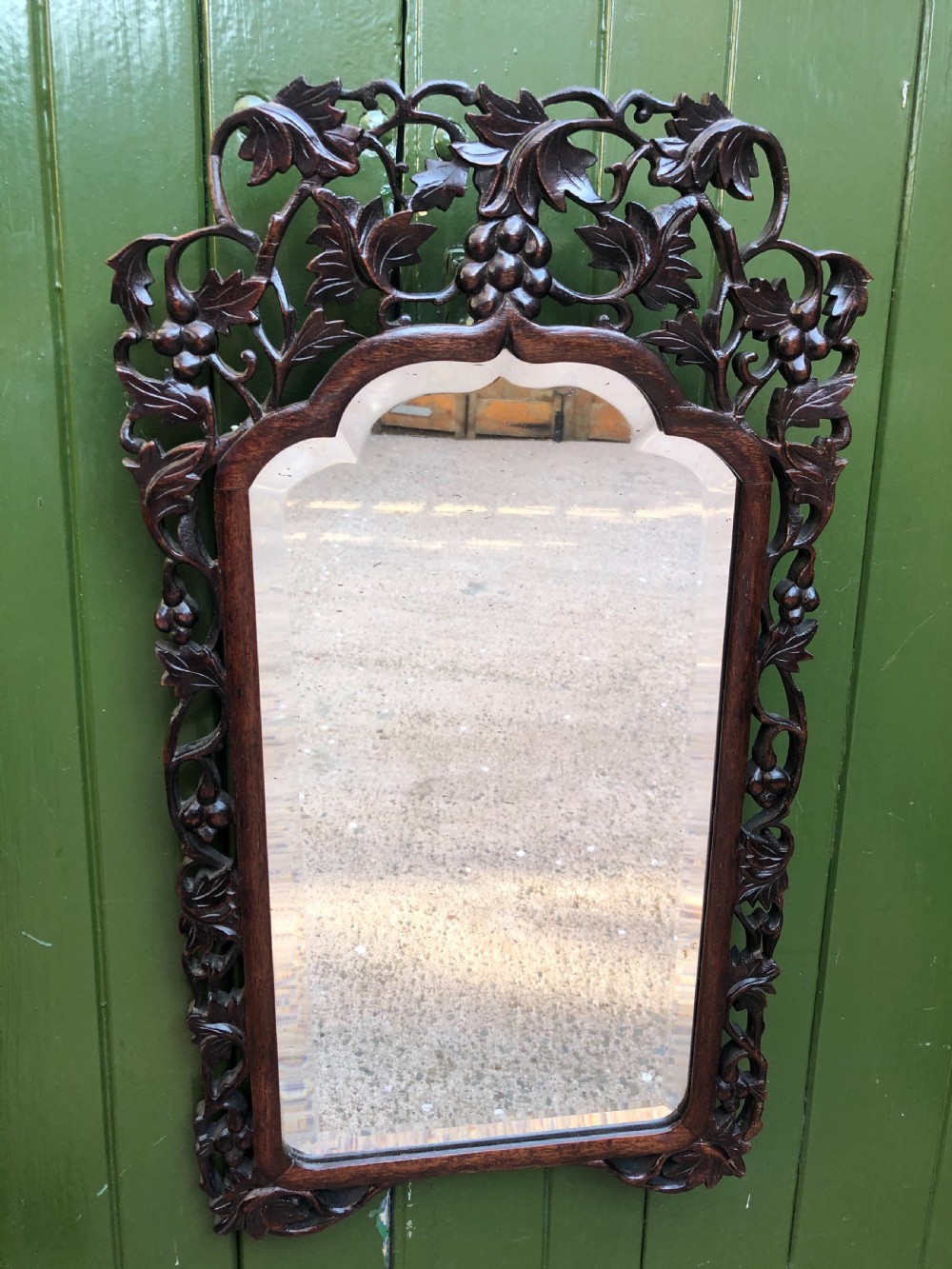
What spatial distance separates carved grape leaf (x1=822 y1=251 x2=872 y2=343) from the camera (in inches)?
27.8

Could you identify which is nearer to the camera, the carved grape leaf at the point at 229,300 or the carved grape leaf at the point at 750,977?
the carved grape leaf at the point at 229,300

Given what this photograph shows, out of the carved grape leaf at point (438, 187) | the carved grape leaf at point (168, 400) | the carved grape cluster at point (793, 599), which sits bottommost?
the carved grape cluster at point (793, 599)

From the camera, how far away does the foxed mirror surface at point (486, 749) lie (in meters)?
0.70

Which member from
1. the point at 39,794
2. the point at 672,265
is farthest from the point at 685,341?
the point at 39,794

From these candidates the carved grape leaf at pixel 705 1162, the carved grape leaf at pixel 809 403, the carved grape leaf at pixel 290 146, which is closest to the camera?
the carved grape leaf at pixel 290 146

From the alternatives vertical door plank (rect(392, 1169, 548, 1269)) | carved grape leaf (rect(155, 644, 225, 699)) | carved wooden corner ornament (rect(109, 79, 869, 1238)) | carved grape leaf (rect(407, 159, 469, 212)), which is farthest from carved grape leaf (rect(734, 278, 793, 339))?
vertical door plank (rect(392, 1169, 548, 1269))

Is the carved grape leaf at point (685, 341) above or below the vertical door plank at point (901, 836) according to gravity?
above

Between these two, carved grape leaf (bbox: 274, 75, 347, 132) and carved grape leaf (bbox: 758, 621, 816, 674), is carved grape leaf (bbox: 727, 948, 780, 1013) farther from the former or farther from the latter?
carved grape leaf (bbox: 274, 75, 347, 132)

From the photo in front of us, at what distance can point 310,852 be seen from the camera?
0.75 meters

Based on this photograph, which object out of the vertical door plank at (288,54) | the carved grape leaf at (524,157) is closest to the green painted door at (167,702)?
the vertical door plank at (288,54)

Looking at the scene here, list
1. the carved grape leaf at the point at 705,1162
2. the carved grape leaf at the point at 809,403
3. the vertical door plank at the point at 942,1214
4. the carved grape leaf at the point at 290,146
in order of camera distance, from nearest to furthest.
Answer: the carved grape leaf at the point at 290,146, the carved grape leaf at the point at 809,403, the carved grape leaf at the point at 705,1162, the vertical door plank at the point at 942,1214

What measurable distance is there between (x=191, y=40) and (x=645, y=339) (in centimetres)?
40

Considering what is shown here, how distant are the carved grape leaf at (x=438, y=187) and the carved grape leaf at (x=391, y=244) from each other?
0.01 meters

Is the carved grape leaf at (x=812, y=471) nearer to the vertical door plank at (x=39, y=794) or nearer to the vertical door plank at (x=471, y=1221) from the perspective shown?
the vertical door plank at (x=39, y=794)
